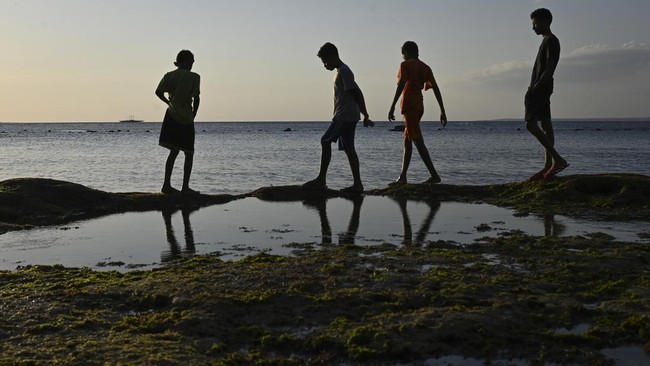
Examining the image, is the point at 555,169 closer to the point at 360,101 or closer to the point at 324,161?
the point at 360,101

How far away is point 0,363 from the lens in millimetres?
2979

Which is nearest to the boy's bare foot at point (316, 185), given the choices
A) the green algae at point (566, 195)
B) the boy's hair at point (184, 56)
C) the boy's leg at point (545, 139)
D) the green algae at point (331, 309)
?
the green algae at point (566, 195)

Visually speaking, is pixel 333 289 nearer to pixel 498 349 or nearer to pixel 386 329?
pixel 386 329

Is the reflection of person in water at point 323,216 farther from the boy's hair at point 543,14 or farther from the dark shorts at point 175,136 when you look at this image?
the boy's hair at point 543,14

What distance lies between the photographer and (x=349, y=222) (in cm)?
742

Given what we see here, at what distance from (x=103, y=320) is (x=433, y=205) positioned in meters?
5.93

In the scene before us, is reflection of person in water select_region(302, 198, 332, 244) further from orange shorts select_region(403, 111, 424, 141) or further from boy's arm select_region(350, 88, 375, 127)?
orange shorts select_region(403, 111, 424, 141)

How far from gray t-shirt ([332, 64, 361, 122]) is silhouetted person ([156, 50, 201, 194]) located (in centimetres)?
207

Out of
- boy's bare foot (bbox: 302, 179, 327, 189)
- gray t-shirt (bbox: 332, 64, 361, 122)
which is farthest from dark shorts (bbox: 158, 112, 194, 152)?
gray t-shirt (bbox: 332, 64, 361, 122)

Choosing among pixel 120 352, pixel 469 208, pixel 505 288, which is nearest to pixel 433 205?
pixel 469 208

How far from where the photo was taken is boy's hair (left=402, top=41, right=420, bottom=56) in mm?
10211

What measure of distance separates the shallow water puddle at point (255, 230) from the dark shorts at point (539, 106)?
60.0 inches

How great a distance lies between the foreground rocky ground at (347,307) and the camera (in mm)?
3178

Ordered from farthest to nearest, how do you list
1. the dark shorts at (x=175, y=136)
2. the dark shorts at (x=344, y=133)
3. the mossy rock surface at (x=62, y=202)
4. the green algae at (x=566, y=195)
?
the dark shorts at (x=344, y=133) < the dark shorts at (x=175, y=136) < the green algae at (x=566, y=195) < the mossy rock surface at (x=62, y=202)
